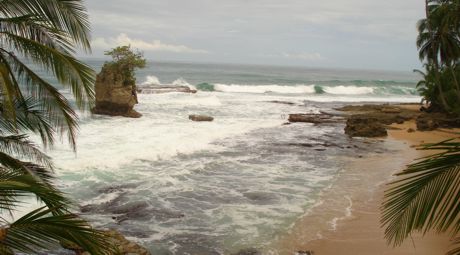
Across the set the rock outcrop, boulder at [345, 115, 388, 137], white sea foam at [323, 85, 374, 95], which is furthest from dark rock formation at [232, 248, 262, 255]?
white sea foam at [323, 85, 374, 95]

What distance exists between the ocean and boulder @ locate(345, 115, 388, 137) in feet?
2.15

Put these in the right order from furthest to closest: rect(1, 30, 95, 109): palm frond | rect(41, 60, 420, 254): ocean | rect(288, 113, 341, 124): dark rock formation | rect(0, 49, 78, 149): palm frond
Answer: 1. rect(288, 113, 341, 124): dark rock formation
2. rect(41, 60, 420, 254): ocean
3. rect(0, 49, 78, 149): palm frond
4. rect(1, 30, 95, 109): palm frond

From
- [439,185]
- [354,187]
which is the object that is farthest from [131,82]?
[439,185]

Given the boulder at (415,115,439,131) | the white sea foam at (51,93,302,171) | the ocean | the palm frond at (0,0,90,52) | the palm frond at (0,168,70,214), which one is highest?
the palm frond at (0,0,90,52)

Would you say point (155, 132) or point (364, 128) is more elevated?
point (364, 128)

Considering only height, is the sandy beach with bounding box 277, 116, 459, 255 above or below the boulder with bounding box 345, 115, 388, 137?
below

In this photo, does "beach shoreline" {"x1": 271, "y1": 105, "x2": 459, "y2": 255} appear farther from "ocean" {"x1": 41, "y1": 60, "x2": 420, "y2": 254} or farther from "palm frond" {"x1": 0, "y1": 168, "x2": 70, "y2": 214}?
"palm frond" {"x1": 0, "y1": 168, "x2": 70, "y2": 214}

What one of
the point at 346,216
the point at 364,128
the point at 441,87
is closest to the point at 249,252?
the point at 346,216

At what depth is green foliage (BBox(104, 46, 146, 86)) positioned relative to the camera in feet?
81.7

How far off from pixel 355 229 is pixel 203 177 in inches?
218

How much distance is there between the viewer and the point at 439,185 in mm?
2883

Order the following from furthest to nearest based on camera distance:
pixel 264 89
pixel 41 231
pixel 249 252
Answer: pixel 264 89, pixel 249 252, pixel 41 231

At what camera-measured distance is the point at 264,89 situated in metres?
60.1

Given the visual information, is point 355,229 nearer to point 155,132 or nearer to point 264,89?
point 155,132
